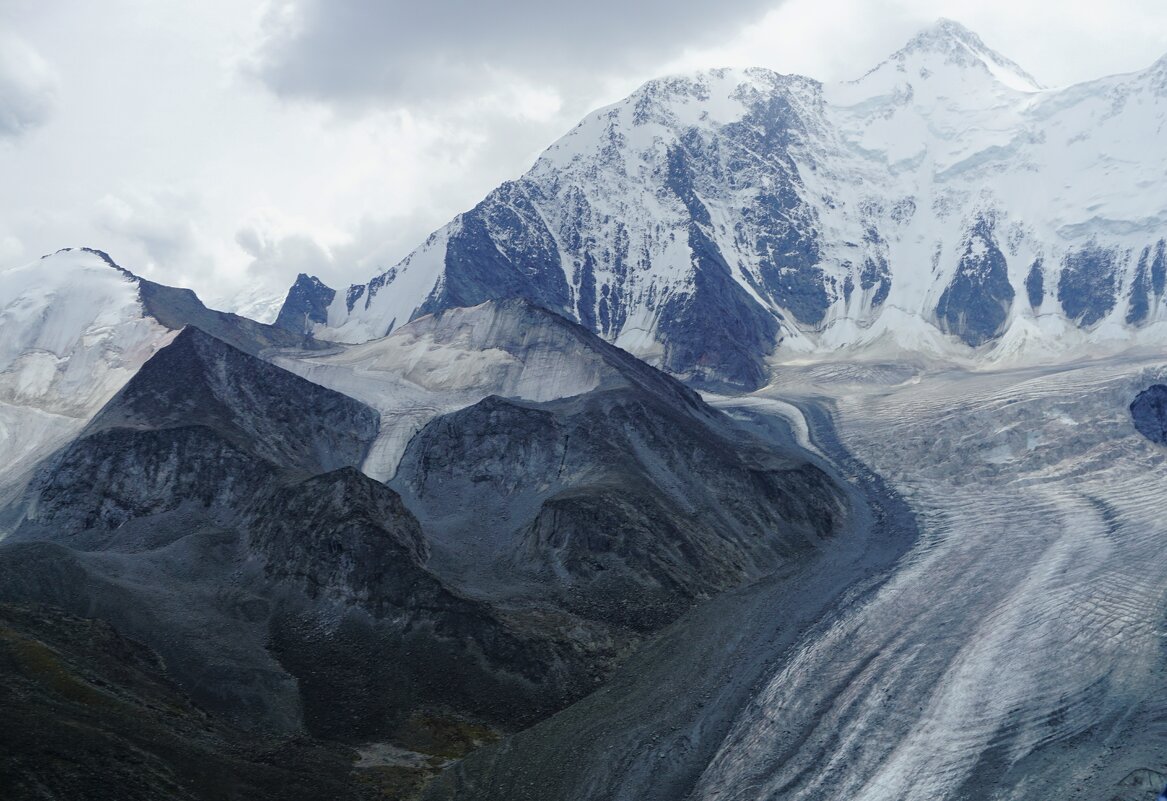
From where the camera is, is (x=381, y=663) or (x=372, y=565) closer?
(x=381, y=663)

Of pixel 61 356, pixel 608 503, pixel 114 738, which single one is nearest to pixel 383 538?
pixel 608 503

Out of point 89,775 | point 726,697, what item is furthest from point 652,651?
point 89,775

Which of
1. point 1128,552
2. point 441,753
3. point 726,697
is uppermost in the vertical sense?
point 441,753

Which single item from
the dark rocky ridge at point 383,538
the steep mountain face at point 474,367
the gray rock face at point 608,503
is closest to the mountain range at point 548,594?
the dark rocky ridge at point 383,538

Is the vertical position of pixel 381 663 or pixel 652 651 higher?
pixel 381 663

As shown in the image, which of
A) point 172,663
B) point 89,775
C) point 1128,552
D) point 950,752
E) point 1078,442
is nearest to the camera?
point 89,775

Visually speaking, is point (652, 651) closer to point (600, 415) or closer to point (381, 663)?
point (381, 663)
